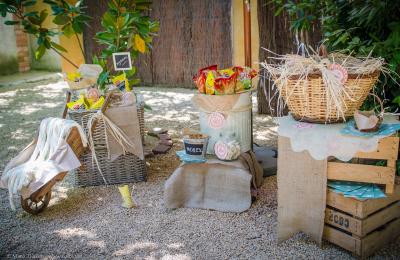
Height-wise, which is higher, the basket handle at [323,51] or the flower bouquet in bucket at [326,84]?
the basket handle at [323,51]

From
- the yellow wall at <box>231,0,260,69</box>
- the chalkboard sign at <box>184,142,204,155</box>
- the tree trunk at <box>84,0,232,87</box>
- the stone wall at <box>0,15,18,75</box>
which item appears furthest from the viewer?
the stone wall at <box>0,15,18,75</box>

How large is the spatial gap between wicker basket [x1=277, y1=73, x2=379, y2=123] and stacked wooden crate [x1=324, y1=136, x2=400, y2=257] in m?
0.27

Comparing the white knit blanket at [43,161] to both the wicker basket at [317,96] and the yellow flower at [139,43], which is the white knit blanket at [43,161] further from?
the wicker basket at [317,96]

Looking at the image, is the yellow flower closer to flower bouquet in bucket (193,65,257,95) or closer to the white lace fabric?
flower bouquet in bucket (193,65,257,95)

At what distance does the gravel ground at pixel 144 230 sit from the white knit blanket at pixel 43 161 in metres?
0.32

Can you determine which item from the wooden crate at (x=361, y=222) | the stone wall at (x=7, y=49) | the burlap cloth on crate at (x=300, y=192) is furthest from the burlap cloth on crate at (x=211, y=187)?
the stone wall at (x=7, y=49)

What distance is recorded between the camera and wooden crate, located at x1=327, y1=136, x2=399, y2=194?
2.23m

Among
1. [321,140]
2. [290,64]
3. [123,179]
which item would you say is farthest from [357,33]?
[123,179]

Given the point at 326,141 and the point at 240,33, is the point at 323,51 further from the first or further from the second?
the point at 240,33

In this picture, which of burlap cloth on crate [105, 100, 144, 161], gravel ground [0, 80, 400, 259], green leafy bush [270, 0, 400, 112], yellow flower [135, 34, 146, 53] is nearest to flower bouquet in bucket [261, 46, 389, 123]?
green leafy bush [270, 0, 400, 112]

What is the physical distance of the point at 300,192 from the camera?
7.97 feet

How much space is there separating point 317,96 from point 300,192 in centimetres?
56

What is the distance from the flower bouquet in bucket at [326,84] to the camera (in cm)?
226

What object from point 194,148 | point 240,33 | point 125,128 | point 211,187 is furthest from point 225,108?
point 240,33
